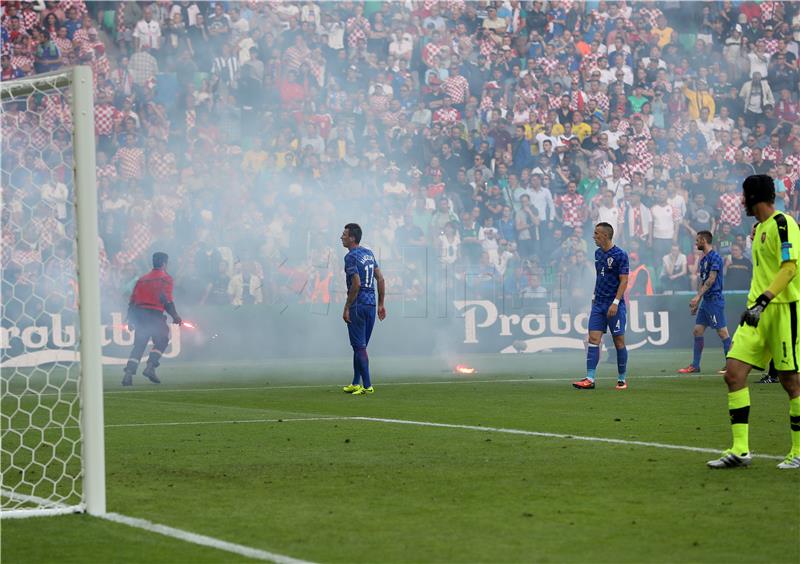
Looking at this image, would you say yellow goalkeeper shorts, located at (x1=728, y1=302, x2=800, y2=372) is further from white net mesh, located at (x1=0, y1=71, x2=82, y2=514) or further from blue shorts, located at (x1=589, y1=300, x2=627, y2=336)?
blue shorts, located at (x1=589, y1=300, x2=627, y2=336)

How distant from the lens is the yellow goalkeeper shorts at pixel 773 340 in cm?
790

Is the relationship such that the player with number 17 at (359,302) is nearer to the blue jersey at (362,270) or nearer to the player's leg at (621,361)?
the blue jersey at (362,270)

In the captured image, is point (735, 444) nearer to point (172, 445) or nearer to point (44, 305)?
point (172, 445)

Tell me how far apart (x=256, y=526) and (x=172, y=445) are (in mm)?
3983

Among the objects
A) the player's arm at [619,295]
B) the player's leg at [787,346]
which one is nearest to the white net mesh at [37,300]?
the player's leg at [787,346]

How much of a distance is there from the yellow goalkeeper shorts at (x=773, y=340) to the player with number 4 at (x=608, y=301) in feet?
24.4

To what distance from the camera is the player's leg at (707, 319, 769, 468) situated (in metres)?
7.97

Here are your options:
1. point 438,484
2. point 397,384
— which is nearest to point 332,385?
point 397,384

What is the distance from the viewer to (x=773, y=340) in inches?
314

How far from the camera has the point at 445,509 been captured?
6.53 m

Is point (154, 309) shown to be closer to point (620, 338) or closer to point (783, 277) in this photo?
point (620, 338)

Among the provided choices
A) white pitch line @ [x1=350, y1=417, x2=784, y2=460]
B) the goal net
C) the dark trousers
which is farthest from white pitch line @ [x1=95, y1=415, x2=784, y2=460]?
the dark trousers

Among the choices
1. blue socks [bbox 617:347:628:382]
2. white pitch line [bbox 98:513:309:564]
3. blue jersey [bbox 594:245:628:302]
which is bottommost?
white pitch line [bbox 98:513:309:564]

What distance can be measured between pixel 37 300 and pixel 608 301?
7.50 meters
